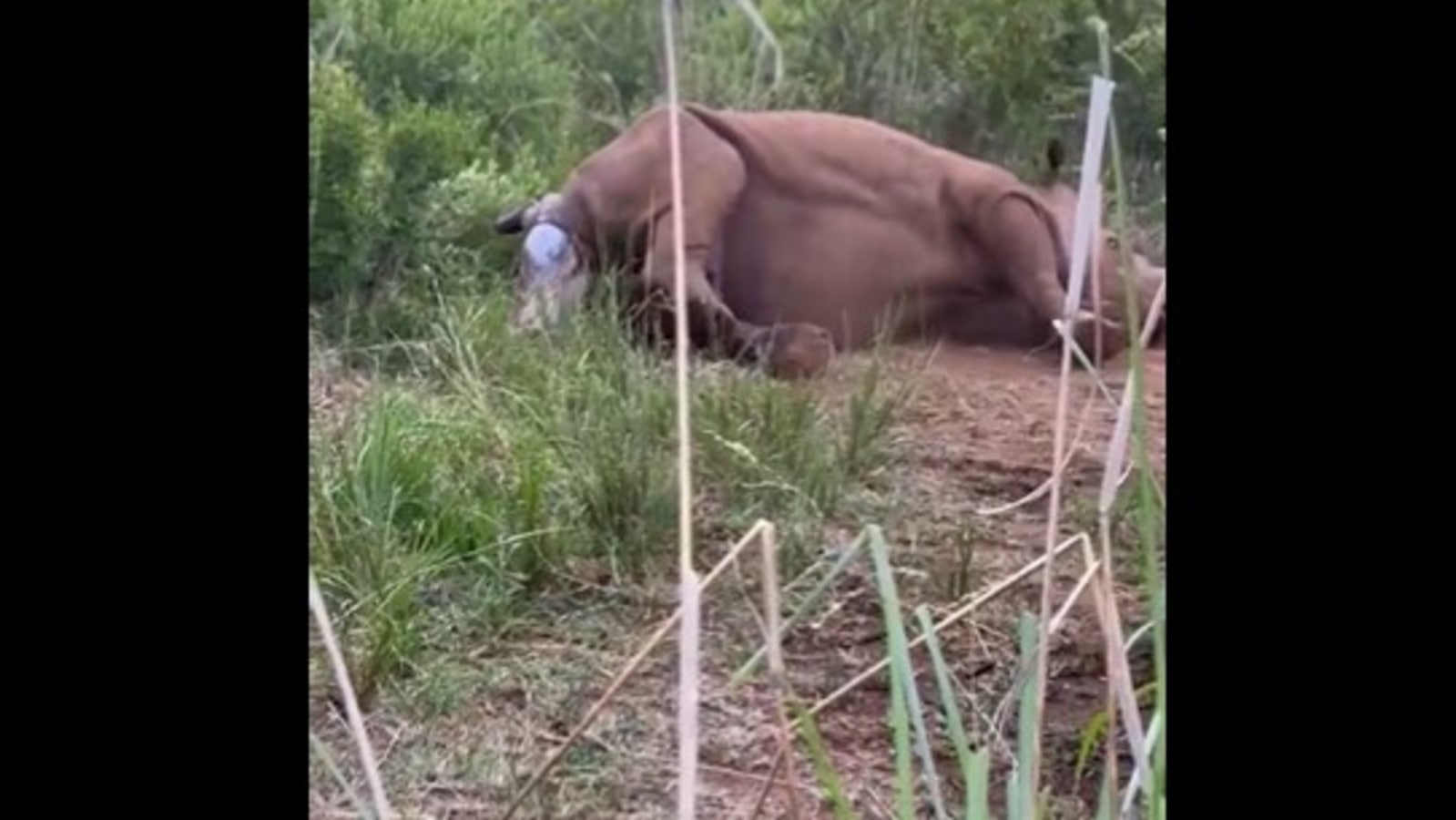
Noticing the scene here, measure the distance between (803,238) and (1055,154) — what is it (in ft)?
0.54

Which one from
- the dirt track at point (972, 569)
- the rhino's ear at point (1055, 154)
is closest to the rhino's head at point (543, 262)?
the dirt track at point (972, 569)

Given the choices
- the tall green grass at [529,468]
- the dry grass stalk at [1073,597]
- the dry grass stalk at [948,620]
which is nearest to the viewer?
the dry grass stalk at [1073,597]

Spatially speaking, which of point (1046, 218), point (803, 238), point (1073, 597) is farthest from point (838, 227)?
point (1073, 597)

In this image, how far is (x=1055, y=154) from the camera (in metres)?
1.23

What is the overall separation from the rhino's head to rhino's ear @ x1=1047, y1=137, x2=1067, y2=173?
288 millimetres

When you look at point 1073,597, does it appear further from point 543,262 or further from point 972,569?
point 543,262

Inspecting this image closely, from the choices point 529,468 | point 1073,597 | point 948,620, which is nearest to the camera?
point 1073,597

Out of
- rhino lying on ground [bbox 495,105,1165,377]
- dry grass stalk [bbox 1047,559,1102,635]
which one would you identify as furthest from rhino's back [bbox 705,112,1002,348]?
dry grass stalk [bbox 1047,559,1102,635]

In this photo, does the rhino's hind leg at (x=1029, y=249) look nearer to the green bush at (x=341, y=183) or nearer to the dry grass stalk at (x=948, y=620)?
the dry grass stalk at (x=948, y=620)

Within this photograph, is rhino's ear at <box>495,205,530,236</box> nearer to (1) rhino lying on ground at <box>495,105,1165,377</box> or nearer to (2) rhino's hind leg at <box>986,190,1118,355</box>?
(1) rhino lying on ground at <box>495,105,1165,377</box>

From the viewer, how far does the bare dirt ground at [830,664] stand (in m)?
1.11
